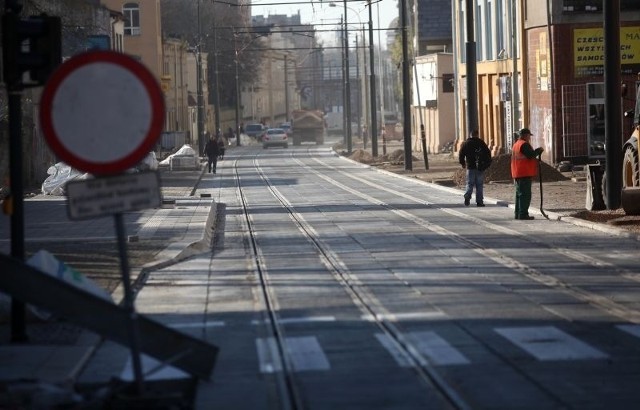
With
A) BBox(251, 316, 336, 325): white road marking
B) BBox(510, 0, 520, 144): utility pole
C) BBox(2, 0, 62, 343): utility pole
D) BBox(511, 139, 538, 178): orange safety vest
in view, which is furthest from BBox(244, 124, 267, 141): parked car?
BBox(2, 0, 62, 343): utility pole

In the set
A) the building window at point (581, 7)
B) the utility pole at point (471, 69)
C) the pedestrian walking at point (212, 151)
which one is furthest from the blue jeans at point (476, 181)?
the pedestrian walking at point (212, 151)

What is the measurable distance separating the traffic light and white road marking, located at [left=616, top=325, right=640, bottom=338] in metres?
5.47

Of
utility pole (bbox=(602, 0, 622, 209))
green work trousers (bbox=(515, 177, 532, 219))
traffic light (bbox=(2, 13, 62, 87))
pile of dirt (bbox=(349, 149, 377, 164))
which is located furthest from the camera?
pile of dirt (bbox=(349, 149, 377, 164))

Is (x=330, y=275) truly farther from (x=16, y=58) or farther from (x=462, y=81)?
(x=462, y=81)

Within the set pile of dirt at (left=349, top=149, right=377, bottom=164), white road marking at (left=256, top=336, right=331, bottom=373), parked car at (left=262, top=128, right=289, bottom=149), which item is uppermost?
parked car at (left=262, top=128, right=289, bottom=149)

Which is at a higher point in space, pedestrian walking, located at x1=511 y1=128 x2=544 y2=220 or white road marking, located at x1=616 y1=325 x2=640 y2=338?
pedestrian walking, located at x1=511 y1=128 x2=544 y2=220

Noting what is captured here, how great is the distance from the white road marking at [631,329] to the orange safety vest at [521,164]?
13.6 meters

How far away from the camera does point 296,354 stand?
11578mm

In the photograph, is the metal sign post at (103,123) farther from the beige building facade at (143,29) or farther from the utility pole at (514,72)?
the beige building facade at (143,29)

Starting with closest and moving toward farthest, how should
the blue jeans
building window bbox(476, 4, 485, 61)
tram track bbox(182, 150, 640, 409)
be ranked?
tram track bbox(182, 150, 640, 409), the blue jeans, building window bbox(476, 4, 485, 61)

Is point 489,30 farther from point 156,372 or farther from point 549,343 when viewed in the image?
point 156,372

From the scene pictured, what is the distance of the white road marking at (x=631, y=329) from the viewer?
40.0ft

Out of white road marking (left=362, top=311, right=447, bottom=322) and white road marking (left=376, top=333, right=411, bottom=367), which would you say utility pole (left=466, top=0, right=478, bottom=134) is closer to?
white road marking (left=362, top=311, right=447, bottom=322)

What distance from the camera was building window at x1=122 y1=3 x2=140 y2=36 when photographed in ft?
294
